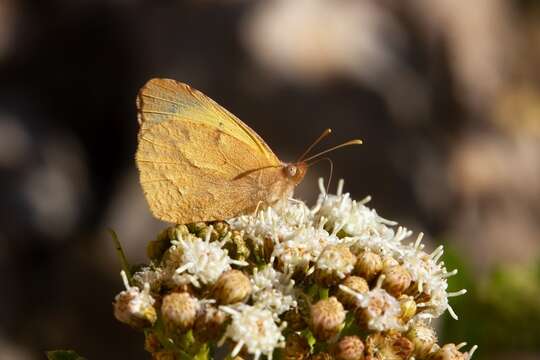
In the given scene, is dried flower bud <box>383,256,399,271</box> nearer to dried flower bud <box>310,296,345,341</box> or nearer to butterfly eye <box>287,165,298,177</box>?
dried flower bud <box>310,296,345,341</box>

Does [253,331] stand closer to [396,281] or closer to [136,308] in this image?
[136,308]

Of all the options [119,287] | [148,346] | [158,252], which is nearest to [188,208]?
[158,252]

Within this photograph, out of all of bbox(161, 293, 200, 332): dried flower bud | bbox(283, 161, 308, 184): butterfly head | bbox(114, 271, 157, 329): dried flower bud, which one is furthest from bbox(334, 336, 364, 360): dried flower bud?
bbox(283, 161, 308, 184): butterfly head

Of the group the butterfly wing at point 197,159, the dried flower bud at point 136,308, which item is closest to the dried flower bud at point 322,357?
the dried flower bud at point 136,308

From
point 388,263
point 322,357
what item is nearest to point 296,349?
point 322,357

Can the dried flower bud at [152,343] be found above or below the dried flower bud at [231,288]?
below

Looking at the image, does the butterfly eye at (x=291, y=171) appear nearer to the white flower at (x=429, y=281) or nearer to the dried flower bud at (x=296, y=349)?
the white flower at (x=429, y=281)
